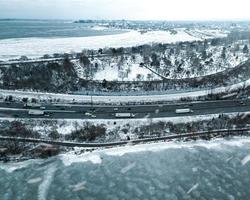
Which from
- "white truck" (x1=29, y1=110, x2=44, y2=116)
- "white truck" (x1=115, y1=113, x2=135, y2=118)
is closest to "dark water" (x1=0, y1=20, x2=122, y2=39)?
"white truck" (x1=29, y1=110, x2=44, y2=116)

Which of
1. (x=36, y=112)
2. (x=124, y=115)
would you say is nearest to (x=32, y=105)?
(x=36, y=112)

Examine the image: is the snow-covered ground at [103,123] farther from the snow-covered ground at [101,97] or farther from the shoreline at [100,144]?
the snow-covered ground at [101,97]

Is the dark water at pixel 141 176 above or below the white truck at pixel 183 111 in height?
below

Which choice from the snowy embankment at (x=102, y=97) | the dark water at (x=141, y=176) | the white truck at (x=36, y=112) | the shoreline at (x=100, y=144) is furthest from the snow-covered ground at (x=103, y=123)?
the snowy embankment at (x=102, y=97)

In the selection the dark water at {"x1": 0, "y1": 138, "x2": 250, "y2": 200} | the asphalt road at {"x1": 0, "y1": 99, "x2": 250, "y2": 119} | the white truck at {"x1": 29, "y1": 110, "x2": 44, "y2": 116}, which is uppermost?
the white truck at {"x1": 29, "y1": 110, "x2": 44, "y2": 116}

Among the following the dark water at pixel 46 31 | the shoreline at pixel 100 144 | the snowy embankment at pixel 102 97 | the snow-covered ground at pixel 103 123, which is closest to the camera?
the shoreline at pixel 100 144

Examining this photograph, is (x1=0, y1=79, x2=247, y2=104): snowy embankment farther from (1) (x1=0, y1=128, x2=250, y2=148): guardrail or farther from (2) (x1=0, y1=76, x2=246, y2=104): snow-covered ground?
(1) (x1=0, y1=128, x2=250, y2=148): guardrail

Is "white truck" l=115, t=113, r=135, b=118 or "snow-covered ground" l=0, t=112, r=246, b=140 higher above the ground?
"white truck" l=115, t=113, r=135, b=118
